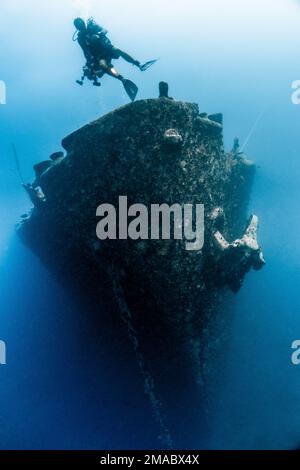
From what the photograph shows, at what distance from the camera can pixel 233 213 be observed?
9.40 m

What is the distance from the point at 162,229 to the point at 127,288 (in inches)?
61.2

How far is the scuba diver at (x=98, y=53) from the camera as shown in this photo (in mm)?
5941

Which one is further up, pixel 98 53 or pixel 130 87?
pixel 98 53

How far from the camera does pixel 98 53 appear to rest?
238 inches

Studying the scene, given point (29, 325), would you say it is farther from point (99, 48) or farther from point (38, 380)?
point (99, 48)

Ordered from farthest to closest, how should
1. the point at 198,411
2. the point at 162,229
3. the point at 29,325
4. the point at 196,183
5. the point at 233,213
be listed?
1. the point at 29,325
2. the point at 233,213
3. the point at 198,411
4. the point at 196,183
5. the point at 162,229

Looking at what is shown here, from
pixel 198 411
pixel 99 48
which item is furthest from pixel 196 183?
pixel 198 411

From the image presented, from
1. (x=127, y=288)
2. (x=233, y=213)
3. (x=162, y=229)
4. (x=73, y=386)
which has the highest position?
(x=233, y=213)

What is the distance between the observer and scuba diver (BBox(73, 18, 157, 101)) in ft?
19.5

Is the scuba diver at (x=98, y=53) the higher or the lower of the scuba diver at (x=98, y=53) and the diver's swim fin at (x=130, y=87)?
the higher

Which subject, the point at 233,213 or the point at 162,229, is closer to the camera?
the point at 162,229

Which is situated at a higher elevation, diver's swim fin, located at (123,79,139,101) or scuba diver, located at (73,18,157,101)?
scuba diver, located at (73,18,157,101)

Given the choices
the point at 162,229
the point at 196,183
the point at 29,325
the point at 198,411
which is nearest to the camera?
the point at 162,229
